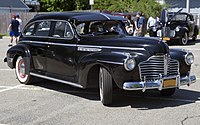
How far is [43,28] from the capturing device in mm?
8594

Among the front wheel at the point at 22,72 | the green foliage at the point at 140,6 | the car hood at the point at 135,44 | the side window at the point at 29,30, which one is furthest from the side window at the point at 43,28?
the green foliage at the point at 140,6

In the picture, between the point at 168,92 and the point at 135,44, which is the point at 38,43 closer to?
the point at 135,44

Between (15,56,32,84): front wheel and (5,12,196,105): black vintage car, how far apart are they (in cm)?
3

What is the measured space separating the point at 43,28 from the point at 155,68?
314 centimetres

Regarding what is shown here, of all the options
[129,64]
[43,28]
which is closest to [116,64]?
[129,64]

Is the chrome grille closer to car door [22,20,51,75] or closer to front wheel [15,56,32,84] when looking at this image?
car door [22,20,51,75]

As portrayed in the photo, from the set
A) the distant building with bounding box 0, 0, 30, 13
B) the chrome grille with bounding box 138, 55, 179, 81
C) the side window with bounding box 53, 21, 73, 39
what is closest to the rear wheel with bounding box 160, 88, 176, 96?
the chrome grille with bounding box 138, 55, 179, 81

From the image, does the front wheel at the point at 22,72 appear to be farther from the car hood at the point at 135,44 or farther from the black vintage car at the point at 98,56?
the car hood at the point at 135,44

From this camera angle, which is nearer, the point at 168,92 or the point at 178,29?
the point at 168,92

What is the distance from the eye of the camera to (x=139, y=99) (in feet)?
24.9

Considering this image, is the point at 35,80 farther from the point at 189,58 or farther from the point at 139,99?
the point at 189,58

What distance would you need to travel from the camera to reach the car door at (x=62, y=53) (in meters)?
7.53

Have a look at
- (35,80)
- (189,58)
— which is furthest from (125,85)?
(35,80)

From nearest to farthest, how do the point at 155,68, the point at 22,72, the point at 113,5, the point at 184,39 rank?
the point at 155,68, the point at 22,72, the point at 184,39, the point at 113,5
